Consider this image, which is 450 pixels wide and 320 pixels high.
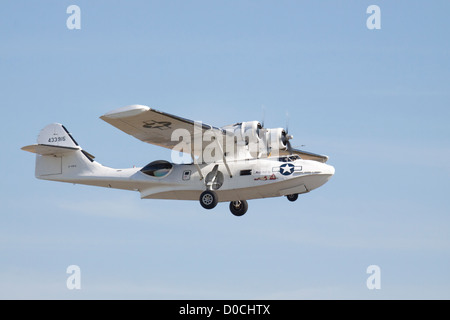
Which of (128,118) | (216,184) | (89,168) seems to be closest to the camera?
(128,118)

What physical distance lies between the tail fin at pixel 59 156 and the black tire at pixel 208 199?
461 centimetres

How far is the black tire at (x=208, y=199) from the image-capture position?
27.1 m

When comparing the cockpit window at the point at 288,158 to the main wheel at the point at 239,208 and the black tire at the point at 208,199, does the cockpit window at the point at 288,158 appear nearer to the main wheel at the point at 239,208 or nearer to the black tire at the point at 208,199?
the black tire at the point at 208,199

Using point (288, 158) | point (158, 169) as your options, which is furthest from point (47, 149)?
point (288, 158)

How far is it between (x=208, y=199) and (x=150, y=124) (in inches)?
126

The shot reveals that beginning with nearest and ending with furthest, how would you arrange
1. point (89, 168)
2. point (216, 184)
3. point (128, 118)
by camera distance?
point (128, 118)
point (216, 184)
point (89, 168)

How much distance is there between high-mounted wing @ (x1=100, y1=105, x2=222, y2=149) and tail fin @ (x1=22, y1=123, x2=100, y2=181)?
A: 3.11 metres

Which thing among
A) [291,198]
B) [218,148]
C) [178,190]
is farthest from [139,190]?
[291,198]

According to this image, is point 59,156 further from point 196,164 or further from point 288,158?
point 288,158

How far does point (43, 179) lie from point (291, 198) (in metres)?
9.14

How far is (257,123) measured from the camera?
28609 millimetres

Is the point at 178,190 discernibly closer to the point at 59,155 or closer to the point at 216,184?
the point at 216,184

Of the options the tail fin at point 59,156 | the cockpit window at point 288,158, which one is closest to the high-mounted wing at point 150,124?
the cockpit window at point 288,158

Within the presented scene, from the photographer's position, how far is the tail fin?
97.2 ft
